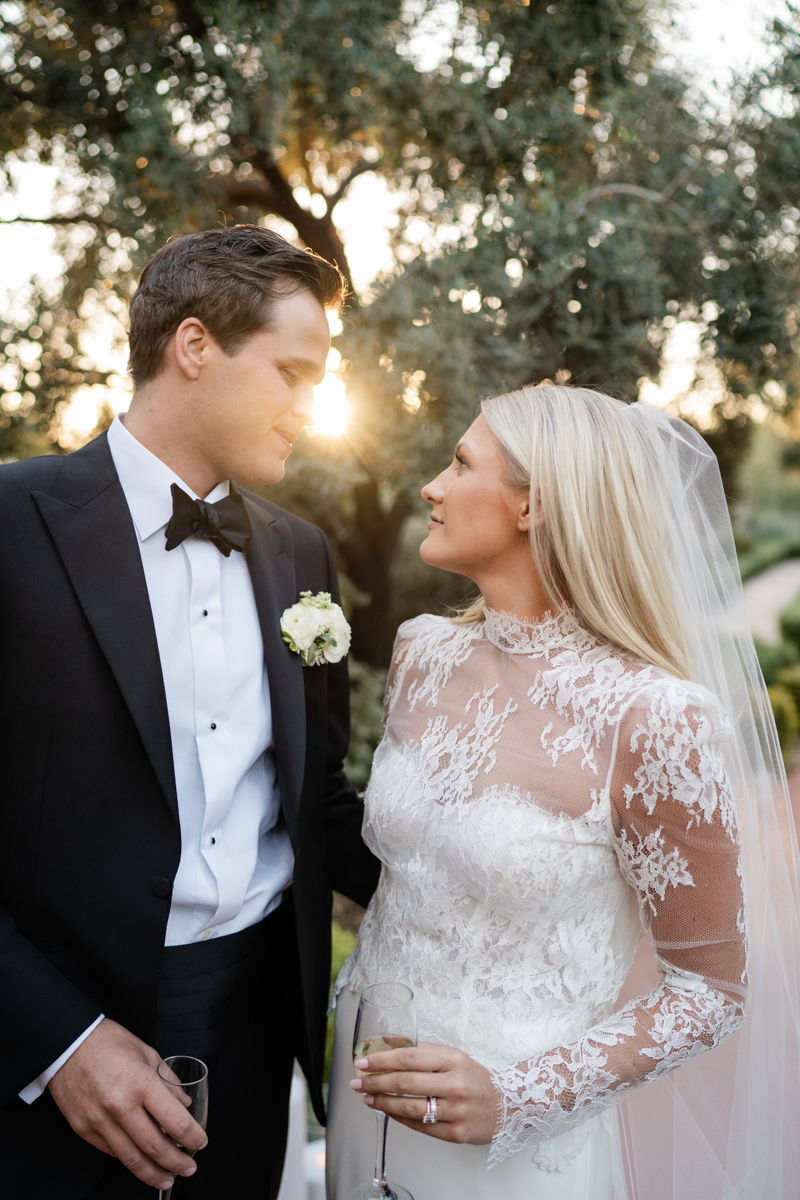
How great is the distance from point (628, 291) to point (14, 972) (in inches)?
175

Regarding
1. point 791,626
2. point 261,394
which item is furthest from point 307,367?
point 791,626

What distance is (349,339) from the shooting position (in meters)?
4.38

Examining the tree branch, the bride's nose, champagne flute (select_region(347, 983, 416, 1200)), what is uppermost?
the tree branch

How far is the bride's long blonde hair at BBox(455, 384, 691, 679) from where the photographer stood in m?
2.08

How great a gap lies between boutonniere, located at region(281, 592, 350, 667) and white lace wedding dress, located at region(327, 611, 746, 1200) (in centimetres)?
36

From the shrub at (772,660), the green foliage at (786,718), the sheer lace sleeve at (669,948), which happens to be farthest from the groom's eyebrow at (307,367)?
the shrub at (772,660)

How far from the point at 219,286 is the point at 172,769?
127cm

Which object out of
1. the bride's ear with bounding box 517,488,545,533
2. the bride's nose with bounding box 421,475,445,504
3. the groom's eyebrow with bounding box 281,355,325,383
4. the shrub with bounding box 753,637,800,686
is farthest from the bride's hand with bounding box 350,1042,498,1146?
the shrub with bounding box 753,637,800,686

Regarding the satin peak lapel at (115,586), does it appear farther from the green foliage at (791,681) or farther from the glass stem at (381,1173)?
the green foliage at (791,681)

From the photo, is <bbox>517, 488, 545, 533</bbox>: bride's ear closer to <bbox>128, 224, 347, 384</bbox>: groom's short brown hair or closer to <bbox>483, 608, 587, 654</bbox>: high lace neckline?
<bbox>483, 608, 587, 654</bbox>: high lace neckline

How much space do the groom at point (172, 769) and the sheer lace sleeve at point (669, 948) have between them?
728 mm

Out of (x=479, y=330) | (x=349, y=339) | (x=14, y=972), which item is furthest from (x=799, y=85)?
(x=14, y=972)

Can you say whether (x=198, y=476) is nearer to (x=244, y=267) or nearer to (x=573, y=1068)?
(x=244, y=267)

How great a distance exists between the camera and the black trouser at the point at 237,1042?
202 cm
